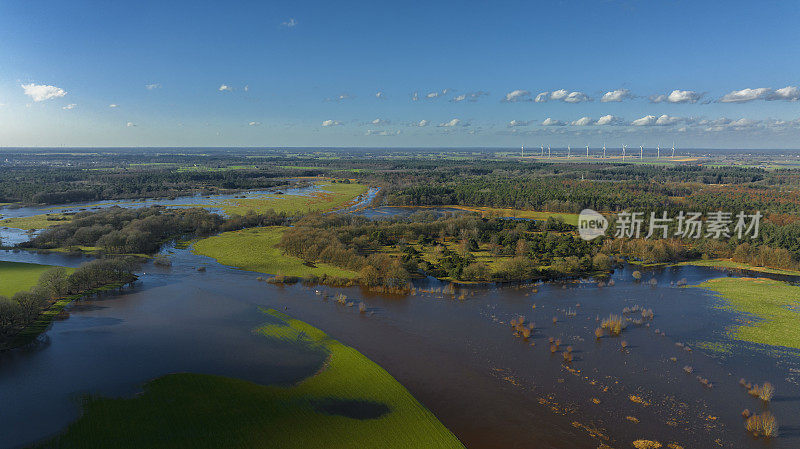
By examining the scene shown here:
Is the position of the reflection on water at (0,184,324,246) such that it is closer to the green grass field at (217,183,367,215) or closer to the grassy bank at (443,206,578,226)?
the green grass field at (217,183,367,215)

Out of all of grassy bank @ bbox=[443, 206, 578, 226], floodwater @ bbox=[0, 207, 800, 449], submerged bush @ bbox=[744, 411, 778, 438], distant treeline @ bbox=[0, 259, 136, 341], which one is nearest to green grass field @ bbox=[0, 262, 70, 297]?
distant treeline @ bbox=[0, 259, 136, 341]

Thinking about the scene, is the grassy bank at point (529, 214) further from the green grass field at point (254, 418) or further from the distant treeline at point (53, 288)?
the distant treeline at point (53, 288)

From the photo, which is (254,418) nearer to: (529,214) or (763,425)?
(763,425)

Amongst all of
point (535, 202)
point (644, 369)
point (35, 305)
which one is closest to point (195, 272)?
point (35, 305)

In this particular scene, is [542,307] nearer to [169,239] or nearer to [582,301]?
[582,301]

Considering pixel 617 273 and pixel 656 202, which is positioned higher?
pixel 656 202

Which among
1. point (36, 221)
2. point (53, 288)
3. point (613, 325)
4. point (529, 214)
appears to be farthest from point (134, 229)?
point (529, 214)

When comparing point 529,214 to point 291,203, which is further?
point 291,203
